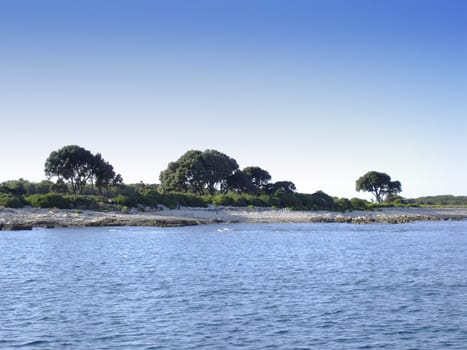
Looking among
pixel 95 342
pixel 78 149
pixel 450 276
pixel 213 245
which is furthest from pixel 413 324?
pixel 78 149

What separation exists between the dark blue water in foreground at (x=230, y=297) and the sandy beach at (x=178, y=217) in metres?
24.4

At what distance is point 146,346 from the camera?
1891 centimetres

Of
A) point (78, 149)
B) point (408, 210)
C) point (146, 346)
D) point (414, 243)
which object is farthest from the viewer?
point (408, 210)

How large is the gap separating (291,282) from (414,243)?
32.2 meters

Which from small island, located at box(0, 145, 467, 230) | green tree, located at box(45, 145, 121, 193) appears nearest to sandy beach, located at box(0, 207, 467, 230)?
small island, located at box(0, 145, 467, 230)

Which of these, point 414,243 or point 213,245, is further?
point 414,243

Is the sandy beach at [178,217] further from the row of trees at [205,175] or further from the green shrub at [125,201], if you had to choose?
the row of trees at [205,175]

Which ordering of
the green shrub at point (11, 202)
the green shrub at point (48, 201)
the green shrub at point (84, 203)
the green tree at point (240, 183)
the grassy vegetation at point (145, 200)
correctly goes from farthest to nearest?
the green tree at point (240, 183) → the green shrub at point (84, 203) → the grassy vegetation at point (145, 200) → the green shrub at point (48, 201) → the green shrub at point (11, 202)

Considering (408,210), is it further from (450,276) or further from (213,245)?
(450,276)

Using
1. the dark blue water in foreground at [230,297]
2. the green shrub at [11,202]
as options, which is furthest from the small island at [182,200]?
the dark blue water in foreground at [230,297]

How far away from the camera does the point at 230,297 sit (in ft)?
90.2

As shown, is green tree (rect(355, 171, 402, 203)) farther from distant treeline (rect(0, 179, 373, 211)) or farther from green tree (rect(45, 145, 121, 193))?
green tree (rect(45, 145, 121, 193))

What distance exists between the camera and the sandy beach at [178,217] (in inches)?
3009

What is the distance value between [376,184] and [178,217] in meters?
95.5
